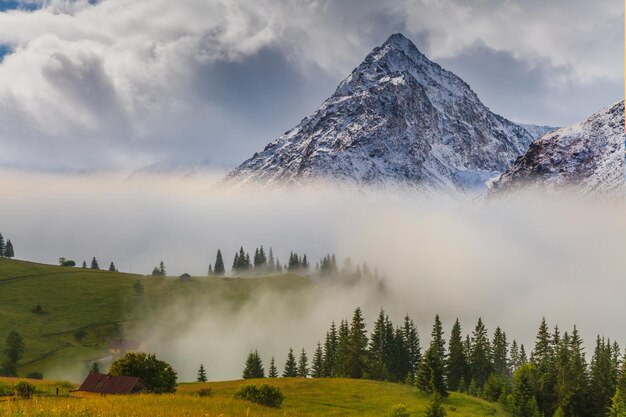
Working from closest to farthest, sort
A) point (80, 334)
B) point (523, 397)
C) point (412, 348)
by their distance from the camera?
point (523, 397), point (412, 348), point (80, 334)

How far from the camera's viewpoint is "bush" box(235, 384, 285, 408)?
154ft

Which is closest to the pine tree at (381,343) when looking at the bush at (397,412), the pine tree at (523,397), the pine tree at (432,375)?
the pine tree at (523,397)

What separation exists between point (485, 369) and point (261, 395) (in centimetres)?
10208

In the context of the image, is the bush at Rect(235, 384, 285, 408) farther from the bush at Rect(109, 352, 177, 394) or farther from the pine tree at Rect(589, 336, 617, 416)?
the pine tree at Rect(589, 336, 617, 416)

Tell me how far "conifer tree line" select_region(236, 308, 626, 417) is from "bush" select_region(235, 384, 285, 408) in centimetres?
3904

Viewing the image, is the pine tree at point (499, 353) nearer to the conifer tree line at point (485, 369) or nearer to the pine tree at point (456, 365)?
the conifer tree line at point (485, 369)

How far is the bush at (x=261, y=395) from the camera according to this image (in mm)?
46881

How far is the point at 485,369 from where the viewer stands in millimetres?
134625

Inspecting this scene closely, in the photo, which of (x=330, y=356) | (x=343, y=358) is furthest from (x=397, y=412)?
(x=330, y=356)

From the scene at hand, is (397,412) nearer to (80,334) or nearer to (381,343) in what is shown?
(381,343)

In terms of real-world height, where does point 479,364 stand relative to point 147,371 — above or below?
above

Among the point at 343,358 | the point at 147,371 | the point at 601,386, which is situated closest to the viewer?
the point at 147,371

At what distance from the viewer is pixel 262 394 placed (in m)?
48.0

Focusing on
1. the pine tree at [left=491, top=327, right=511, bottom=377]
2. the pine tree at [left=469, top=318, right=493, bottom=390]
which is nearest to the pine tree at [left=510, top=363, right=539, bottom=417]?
the pine tree at [left=469, top=318, right=493, bottom=390]
